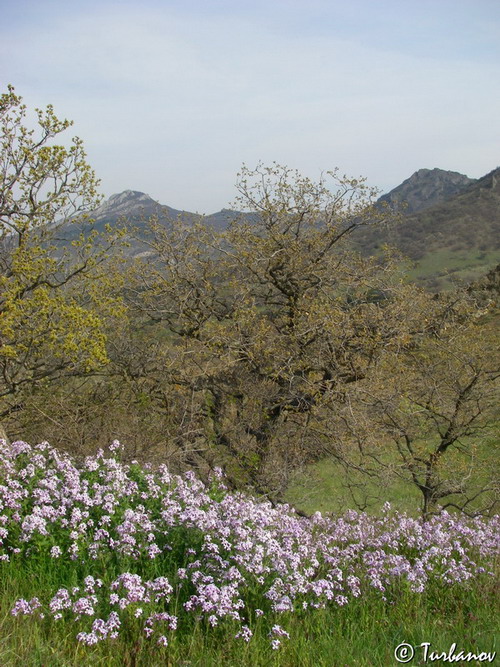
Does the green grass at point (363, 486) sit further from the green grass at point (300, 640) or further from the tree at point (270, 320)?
the green grass at point (300, 640)

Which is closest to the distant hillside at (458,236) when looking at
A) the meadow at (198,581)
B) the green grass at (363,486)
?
the green grass at (363,486)

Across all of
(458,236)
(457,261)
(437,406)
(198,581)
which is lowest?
(198,581)

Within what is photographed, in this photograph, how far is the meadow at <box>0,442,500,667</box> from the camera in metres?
A: 3.99

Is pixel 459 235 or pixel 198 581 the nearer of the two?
pixel 198 581

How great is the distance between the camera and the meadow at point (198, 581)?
3.99m

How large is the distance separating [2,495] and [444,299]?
12.8 meters

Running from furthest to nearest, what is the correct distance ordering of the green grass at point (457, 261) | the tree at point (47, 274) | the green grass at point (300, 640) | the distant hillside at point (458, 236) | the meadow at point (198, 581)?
the green grass at point (457, 261), the distant hillside at point (458, 236), the tree at point (47, 274), the meadow at point (198, 581), the green grass at point (300, 640)

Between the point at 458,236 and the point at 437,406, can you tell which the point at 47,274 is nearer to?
the point at 437,406

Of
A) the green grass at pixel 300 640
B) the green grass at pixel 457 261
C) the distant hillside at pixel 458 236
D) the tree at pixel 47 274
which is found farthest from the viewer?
the green grass at pixel 457 261

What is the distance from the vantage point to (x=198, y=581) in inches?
181

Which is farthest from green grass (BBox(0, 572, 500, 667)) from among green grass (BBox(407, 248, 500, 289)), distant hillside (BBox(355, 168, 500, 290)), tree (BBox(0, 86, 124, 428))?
green grass (BBox(407, 248, 500, 289))

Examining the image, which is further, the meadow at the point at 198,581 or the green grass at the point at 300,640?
the meadow at the point at 198,581

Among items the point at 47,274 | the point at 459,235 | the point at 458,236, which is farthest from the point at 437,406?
the point at 459,235

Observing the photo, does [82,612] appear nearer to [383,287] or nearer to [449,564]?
[449,564]
